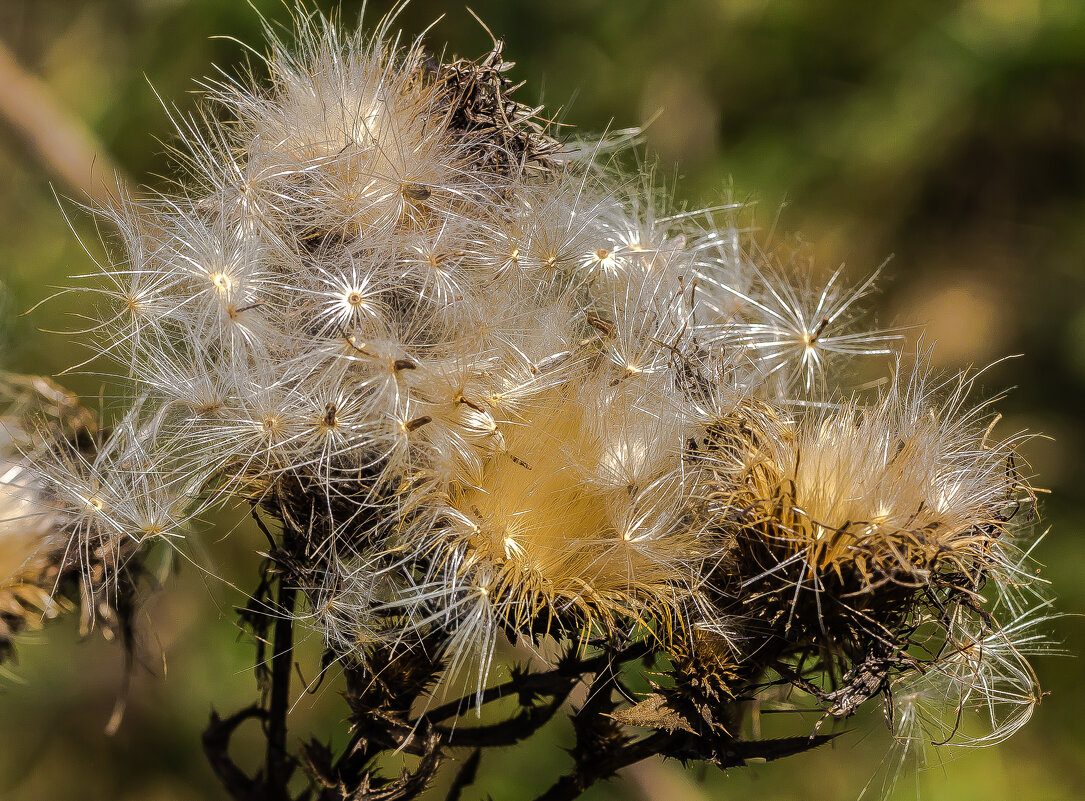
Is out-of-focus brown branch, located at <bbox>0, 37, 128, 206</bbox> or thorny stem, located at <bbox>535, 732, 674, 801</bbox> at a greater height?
out-of-focus brown branch, located at <bbox>0, 37, 128, 206</bbox>

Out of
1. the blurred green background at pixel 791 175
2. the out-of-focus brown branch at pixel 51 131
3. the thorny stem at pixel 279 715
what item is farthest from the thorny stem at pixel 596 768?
the out-of-focus brown branch at pixel 51 131

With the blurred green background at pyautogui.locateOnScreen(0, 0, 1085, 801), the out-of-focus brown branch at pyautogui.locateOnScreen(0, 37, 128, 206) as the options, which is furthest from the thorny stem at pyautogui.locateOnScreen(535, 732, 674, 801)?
the out-of-focus brown branch at pyautogui.locateOnScreen(0, 37, 128, 206)

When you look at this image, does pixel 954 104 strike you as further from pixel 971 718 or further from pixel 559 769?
pixel 559 769

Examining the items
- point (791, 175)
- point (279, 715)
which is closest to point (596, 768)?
point (279, 715)

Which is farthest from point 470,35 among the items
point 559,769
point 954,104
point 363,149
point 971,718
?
point 971,718

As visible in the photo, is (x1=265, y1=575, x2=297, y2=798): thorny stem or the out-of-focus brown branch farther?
the out-of-focus brown branch

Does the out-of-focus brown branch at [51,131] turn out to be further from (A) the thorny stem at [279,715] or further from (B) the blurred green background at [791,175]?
(A) the thorny stem at [279,715]

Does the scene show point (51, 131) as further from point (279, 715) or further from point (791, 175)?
point (791, 175)

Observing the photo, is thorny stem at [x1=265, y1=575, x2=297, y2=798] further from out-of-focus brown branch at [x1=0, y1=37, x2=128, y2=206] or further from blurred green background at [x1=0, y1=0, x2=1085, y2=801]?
out-of-focus brown branch at [x1=0, y1=37, x2=128, y2=206]
